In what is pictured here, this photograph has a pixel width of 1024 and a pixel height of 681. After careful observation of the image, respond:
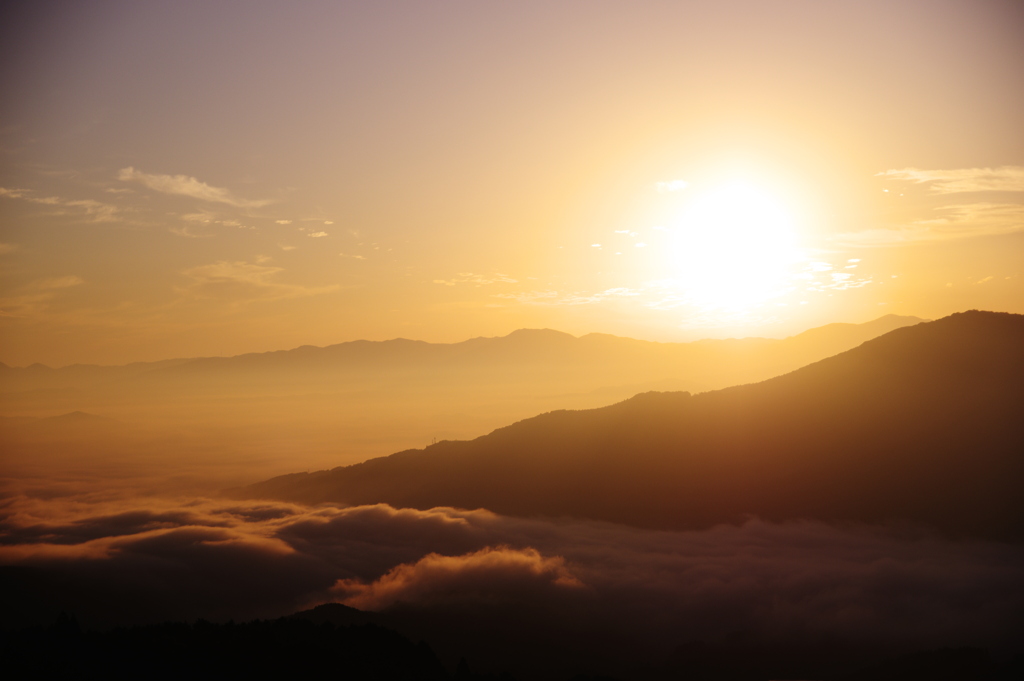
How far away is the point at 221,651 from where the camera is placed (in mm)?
143000

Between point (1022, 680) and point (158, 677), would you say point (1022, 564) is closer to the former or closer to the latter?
point (1022, 680)

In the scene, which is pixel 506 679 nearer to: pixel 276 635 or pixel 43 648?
pixel 276 635

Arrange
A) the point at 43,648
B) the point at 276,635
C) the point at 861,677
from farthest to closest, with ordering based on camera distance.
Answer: the point at 861,677, the point at 276,635, the point at 43,648

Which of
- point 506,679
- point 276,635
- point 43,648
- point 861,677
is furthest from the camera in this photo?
point 861,677

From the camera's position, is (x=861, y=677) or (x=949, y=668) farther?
(x=861, y=677)

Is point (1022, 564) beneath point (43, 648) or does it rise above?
beneath

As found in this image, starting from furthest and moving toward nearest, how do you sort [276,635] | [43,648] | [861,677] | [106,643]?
[861,677]
[276,635]
[106,643]
[43,648]

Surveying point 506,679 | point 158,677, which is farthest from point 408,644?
point 158,677

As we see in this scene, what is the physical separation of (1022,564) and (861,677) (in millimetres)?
56182

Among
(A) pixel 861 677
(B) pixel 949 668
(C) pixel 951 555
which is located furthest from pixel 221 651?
(C) pixel 951 555

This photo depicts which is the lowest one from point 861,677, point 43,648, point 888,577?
point 861,677

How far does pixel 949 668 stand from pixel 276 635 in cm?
18240

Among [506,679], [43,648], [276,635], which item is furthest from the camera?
[506,679]

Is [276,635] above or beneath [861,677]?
above
